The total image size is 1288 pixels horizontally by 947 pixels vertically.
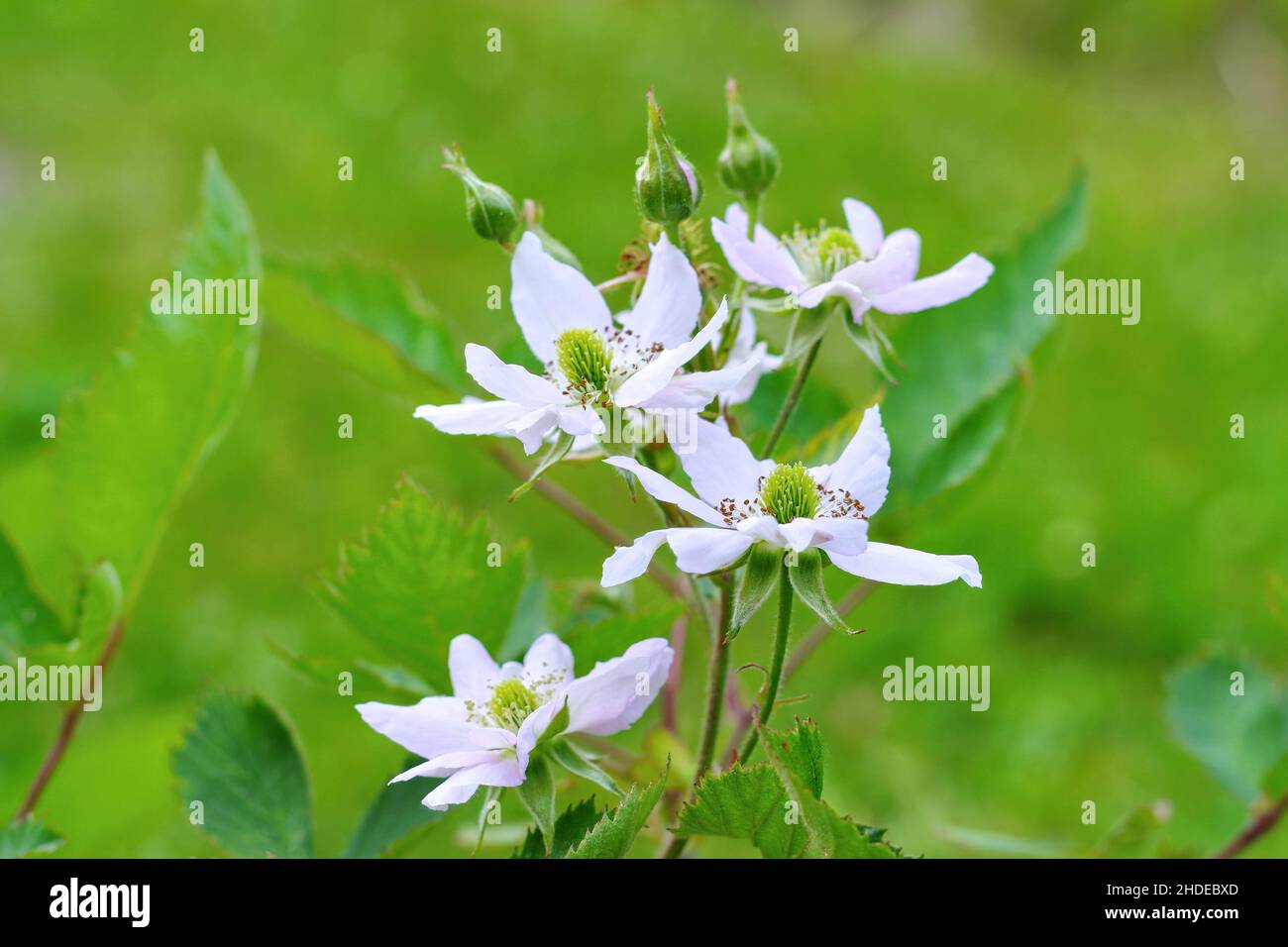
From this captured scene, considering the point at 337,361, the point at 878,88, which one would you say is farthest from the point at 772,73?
the point at 337,361

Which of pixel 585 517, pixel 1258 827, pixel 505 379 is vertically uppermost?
pixel 505 379

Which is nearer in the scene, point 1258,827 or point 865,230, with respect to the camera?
point 865,230

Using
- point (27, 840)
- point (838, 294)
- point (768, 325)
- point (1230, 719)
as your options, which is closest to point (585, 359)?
point (838, 294)

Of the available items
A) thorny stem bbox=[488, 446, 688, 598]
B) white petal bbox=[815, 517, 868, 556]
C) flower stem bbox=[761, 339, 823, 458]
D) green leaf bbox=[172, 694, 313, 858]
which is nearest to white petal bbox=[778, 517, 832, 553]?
white petal bbox=[815, 517, 868, 556]

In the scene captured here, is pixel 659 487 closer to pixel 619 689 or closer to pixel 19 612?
pixel 619 689
